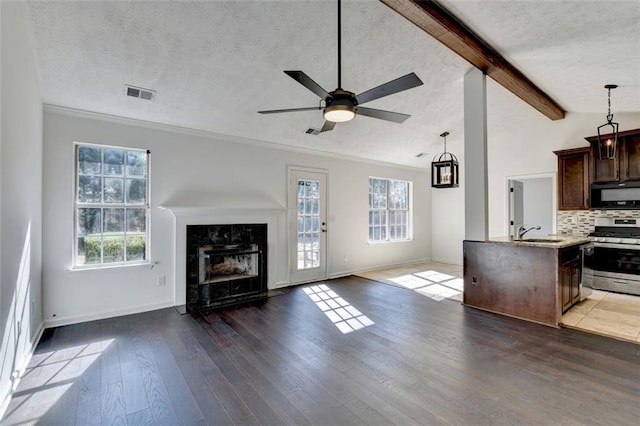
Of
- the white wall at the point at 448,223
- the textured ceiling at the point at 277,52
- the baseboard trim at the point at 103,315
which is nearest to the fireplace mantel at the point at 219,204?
the textured ceiling at the point at 277,52

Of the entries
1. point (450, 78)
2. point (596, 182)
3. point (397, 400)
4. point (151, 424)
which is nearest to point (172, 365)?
point (151, 424)

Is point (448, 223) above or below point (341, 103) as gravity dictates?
below

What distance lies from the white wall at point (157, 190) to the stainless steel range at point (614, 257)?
403 centimetres

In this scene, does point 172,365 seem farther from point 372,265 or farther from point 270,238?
point 372,265

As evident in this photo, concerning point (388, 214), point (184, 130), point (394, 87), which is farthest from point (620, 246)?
point (184, 130)

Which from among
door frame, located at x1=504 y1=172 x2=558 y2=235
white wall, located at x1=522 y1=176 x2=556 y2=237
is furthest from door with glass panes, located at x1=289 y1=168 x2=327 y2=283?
white wall, located at x1=522 y1=176 x2=556 y2=237

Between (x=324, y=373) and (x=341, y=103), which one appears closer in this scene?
(x=341, y=103)

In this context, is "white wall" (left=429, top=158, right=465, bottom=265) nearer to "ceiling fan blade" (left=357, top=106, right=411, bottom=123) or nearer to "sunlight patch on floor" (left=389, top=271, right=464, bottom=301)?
"sunlight patch on floor" (left=389, top=271, right=464, bottom=301)

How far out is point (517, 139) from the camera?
20.9 ft

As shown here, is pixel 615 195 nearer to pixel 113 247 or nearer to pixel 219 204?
pixel 219 204

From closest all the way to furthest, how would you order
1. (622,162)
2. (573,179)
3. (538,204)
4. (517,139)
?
(622,162), (573,179), (517,139), (538,204)

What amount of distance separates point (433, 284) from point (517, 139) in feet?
11.4

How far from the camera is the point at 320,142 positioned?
18.3 feet

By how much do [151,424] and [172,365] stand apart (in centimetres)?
78
